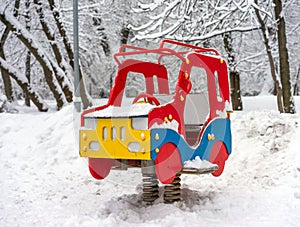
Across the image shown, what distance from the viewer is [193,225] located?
15.3 feet

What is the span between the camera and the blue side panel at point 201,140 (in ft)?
15.8

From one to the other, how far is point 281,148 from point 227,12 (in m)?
3.57

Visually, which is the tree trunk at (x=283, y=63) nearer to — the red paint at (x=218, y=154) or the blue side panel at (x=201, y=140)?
the blue side panel at (x=201, y=140)

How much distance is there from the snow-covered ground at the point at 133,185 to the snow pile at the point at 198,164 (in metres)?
0.46

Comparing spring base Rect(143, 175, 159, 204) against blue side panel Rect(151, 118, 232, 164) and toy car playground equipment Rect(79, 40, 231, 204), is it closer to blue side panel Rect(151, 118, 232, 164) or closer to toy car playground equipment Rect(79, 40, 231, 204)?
toy car playground equipment Rect(79, 40, 231, 204)

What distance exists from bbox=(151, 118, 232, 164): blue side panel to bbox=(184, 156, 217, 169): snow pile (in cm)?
5

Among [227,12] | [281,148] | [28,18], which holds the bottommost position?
[281,148]

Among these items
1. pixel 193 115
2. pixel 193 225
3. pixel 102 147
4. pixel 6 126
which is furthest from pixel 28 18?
pixel 193 225

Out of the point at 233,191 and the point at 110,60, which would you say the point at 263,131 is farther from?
the point at 110,60

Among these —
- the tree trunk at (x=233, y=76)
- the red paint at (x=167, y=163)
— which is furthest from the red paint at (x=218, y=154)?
the tree trunk at (x=233, y=76)

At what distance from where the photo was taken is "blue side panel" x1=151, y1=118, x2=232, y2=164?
4.80 m

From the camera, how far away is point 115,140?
16.4ft

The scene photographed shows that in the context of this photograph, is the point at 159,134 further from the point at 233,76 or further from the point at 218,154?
the point at 233,76

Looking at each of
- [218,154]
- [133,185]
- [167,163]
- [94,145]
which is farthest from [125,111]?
[133,185]
